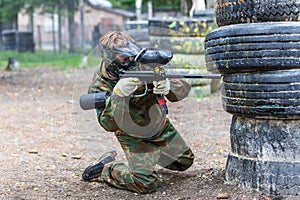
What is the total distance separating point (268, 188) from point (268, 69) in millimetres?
671

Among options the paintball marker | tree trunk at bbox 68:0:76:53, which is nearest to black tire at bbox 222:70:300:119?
the paintball marker

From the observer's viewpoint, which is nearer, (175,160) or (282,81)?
(282,81)

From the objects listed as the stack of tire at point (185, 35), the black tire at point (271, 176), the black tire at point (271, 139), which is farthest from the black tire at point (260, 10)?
the stack of tire at point (185, 35)

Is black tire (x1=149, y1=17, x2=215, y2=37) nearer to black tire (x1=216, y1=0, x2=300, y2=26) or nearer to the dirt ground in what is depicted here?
the dirt ground

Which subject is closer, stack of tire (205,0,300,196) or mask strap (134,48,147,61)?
stack of tire (205,0,300,196)

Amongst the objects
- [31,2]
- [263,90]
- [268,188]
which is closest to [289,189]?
[268,188]

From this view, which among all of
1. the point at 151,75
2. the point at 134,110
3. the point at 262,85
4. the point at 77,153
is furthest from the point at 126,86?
the point at 77,153

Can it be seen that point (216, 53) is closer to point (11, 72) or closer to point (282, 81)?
point (282, 81)

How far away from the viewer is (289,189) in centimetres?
303

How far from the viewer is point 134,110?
368cm

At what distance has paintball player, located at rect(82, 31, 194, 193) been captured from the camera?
354 cm

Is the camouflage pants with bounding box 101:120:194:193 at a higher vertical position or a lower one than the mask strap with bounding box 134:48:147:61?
lower

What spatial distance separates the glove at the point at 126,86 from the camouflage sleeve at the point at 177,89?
1.07ft

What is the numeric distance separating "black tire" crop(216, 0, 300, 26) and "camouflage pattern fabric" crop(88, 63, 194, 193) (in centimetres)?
78
